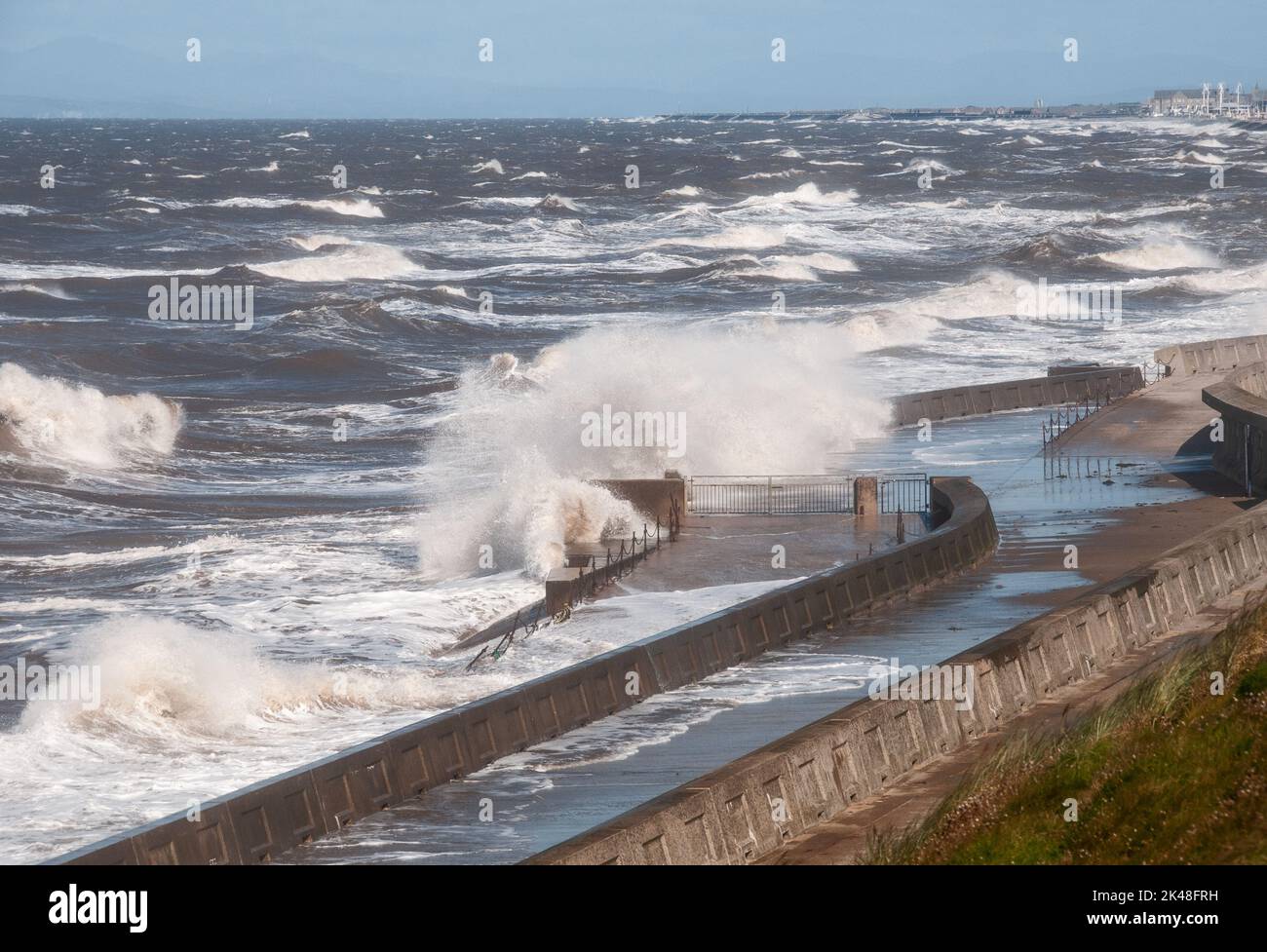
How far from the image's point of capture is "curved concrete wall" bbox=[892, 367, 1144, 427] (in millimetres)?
35875

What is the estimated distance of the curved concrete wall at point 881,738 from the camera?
1003 cm

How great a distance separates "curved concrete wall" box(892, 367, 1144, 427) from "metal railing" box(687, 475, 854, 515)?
22.9ft

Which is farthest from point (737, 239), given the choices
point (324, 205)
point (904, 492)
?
point (904, 492)

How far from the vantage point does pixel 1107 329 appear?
5300cm

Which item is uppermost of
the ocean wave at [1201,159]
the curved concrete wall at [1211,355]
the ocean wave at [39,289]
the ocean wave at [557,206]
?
the ocean wave at [1201,159]

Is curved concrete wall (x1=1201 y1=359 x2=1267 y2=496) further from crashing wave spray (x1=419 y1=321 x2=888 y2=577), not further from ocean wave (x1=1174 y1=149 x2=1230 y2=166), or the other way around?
ocean wave (x1=1174 y1=149 x2=1230 y2=166)

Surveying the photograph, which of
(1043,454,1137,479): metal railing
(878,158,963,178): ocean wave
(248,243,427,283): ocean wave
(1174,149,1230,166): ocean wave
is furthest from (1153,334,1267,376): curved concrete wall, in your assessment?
(1174,149,1230,166): ocean wave

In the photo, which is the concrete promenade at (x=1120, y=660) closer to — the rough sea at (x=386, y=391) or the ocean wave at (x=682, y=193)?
the rough sea at (x=386, y=391)

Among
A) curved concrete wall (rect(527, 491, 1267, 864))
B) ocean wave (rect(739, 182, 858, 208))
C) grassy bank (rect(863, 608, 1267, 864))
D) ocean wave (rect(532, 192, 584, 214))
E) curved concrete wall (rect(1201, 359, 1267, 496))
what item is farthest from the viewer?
ocean wave (rect(739, 182, 858, 208))

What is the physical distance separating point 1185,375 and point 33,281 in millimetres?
44652

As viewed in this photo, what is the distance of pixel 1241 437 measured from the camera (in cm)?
2588

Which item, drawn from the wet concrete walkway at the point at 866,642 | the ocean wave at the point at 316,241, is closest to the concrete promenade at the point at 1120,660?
the wet concrete walkway at the point at 866,642

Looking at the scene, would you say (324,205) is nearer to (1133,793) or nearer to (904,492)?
(904,492)

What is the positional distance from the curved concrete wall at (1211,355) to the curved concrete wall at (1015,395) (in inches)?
51.7
